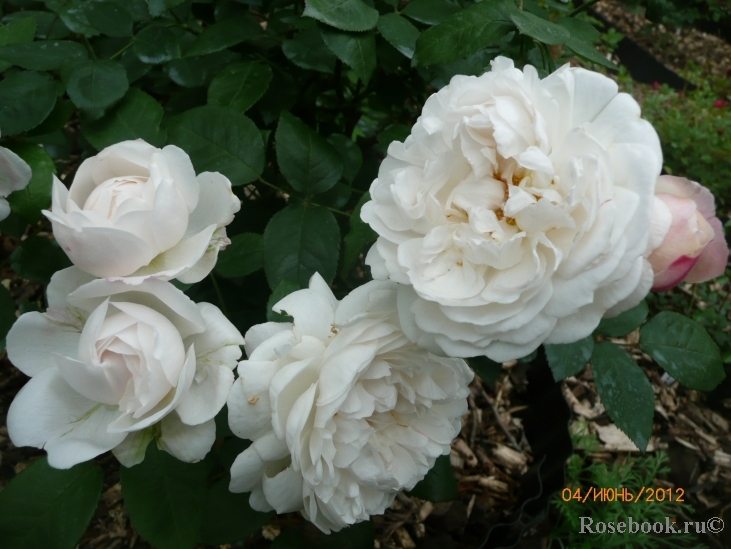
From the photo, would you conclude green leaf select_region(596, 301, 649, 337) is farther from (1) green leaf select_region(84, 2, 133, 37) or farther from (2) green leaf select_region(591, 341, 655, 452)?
(1) green leaf select_region(84, 2, 133, 37)

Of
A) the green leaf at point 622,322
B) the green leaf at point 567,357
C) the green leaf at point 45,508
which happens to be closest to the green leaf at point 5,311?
the green leaf at point 45,508

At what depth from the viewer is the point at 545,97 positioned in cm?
49

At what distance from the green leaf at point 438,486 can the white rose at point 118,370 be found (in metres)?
0.41

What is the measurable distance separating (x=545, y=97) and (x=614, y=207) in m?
0.12

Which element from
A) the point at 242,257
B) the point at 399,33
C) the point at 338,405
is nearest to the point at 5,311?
the point at 242,257

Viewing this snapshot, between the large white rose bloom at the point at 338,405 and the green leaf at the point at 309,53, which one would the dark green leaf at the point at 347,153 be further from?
the large white rose bloom at the point at 338,405

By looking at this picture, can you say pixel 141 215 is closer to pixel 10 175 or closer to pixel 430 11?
pixel 10 175

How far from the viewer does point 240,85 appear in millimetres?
848

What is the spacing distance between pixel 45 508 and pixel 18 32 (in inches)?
26.2

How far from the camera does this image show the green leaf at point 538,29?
25.5 inches

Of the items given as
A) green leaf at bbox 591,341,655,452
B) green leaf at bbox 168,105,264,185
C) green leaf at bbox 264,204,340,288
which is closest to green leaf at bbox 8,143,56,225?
green leaf at bbox 168,105,264,185

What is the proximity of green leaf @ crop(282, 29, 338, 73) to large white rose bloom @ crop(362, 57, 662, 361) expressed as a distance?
0.39m

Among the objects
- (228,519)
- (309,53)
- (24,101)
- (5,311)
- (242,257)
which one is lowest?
(228,519)

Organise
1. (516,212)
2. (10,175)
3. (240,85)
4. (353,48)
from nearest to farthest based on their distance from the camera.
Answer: (516,212)
(10,175)
(353,48)
(240,85)
